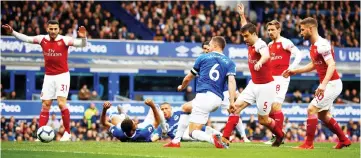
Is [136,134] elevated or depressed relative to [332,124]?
depressed

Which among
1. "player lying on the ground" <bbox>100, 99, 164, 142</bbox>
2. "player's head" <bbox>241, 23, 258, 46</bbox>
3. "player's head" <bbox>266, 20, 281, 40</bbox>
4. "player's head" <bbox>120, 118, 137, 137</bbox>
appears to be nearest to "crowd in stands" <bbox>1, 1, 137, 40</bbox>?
"player lying on the ground" <bbox>100, 99, 164, 142</bbox>

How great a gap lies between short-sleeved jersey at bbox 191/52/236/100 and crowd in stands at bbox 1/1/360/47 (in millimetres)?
19349

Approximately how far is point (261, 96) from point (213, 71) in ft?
4.58

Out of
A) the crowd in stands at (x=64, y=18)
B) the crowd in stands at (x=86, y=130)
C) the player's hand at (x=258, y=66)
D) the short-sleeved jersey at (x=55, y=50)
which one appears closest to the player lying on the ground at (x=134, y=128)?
the short-sleeved jersey at (x=55, y=50)

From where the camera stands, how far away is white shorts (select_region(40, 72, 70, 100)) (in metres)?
20.7

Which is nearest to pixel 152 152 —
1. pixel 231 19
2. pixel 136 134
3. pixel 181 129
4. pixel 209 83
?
pixel 181 129

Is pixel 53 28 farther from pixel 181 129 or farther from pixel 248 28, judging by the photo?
pixel 248 28

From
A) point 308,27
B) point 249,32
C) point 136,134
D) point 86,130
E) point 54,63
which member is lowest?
point 86,130

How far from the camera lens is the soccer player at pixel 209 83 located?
55.5 feet

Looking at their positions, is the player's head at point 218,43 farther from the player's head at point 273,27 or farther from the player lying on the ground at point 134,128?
the player lying on the ground at point 134,128

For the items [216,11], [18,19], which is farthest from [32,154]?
[216,11]

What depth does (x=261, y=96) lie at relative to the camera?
17922mm

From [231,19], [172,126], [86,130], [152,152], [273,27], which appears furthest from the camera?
[231,19]

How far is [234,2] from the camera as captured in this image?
45812 millimetres
